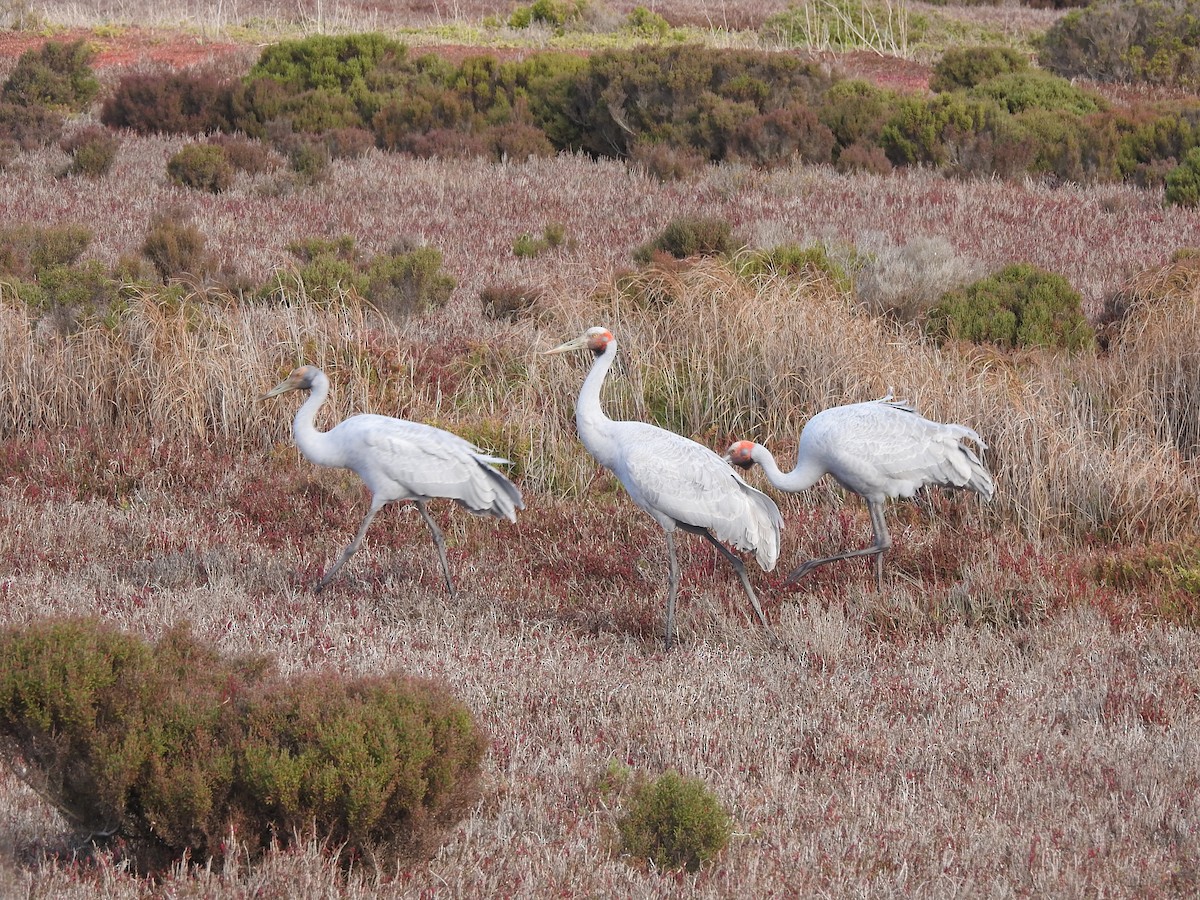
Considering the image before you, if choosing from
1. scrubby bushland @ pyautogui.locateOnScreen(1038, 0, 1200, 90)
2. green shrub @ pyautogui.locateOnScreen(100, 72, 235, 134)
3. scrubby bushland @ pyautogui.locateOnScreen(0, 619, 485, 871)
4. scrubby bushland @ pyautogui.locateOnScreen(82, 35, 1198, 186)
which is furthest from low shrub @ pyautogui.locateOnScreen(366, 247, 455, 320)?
scrubby bushland @ pyautogui.locateOnScreen(1038, 0, 1200, 90)

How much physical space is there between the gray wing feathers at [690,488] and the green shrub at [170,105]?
15.3 metres

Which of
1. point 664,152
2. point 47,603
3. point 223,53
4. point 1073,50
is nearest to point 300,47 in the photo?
point 223,53

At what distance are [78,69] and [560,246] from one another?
40.7 feet

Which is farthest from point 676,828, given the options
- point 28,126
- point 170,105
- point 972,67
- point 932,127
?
point 972,67

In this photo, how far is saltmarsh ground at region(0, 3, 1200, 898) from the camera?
3557 millimetres

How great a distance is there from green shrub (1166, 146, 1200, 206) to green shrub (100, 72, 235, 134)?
12.6 m

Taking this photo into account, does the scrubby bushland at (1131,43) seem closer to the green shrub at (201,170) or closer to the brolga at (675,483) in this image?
the green shrub at (201,170)

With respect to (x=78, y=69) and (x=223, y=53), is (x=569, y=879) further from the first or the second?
(x=223, y=53)

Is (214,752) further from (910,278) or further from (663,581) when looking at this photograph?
(910,278)

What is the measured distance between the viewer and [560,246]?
1251 centimetres

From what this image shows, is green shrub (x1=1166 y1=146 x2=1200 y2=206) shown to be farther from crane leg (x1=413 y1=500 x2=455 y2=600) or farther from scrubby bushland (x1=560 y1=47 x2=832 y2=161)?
crane leg (x1=413 y1=500 x2=455 y2=600)

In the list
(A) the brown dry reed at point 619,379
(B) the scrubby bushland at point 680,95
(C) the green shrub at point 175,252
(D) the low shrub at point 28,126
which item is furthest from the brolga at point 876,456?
(D) the low shrub at point 28,126

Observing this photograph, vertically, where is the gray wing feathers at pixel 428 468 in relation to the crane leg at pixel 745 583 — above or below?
above

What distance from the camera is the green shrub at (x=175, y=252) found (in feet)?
35.0
